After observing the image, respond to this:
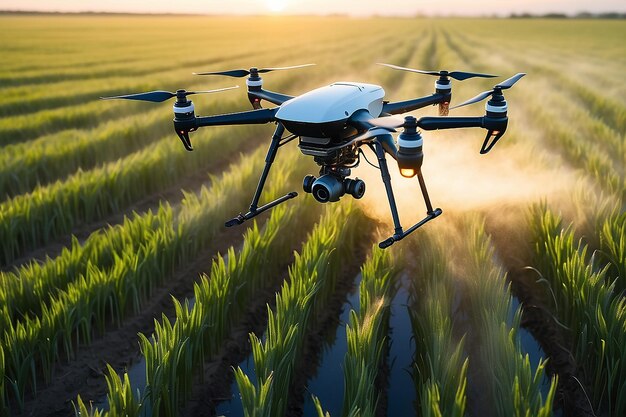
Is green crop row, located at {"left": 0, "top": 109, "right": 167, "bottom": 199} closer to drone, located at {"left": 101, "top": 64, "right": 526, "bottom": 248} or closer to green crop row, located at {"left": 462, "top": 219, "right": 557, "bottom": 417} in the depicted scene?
drone, located at {"left": 101, "top": 64, "right": 526, "bottom": 248}

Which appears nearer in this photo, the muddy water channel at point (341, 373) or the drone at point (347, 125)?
the drone at point (347, 125)

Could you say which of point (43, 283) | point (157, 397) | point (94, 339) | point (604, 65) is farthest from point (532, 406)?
point (604, 65)

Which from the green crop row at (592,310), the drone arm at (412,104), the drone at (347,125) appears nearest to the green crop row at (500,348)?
the green crop row at (592,310)

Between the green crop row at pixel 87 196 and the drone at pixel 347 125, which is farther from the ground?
the drone at pixel 347 125

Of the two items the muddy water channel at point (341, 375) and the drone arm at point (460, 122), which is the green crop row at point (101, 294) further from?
the drone arm at point (460, 122)

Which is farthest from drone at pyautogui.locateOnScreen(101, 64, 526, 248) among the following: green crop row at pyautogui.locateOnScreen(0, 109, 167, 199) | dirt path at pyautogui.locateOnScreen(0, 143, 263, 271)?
green crop row at pyautogui.locateOnScreen(0, 109, 167, 199)

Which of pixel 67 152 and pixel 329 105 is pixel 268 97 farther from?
pixel 67 152
